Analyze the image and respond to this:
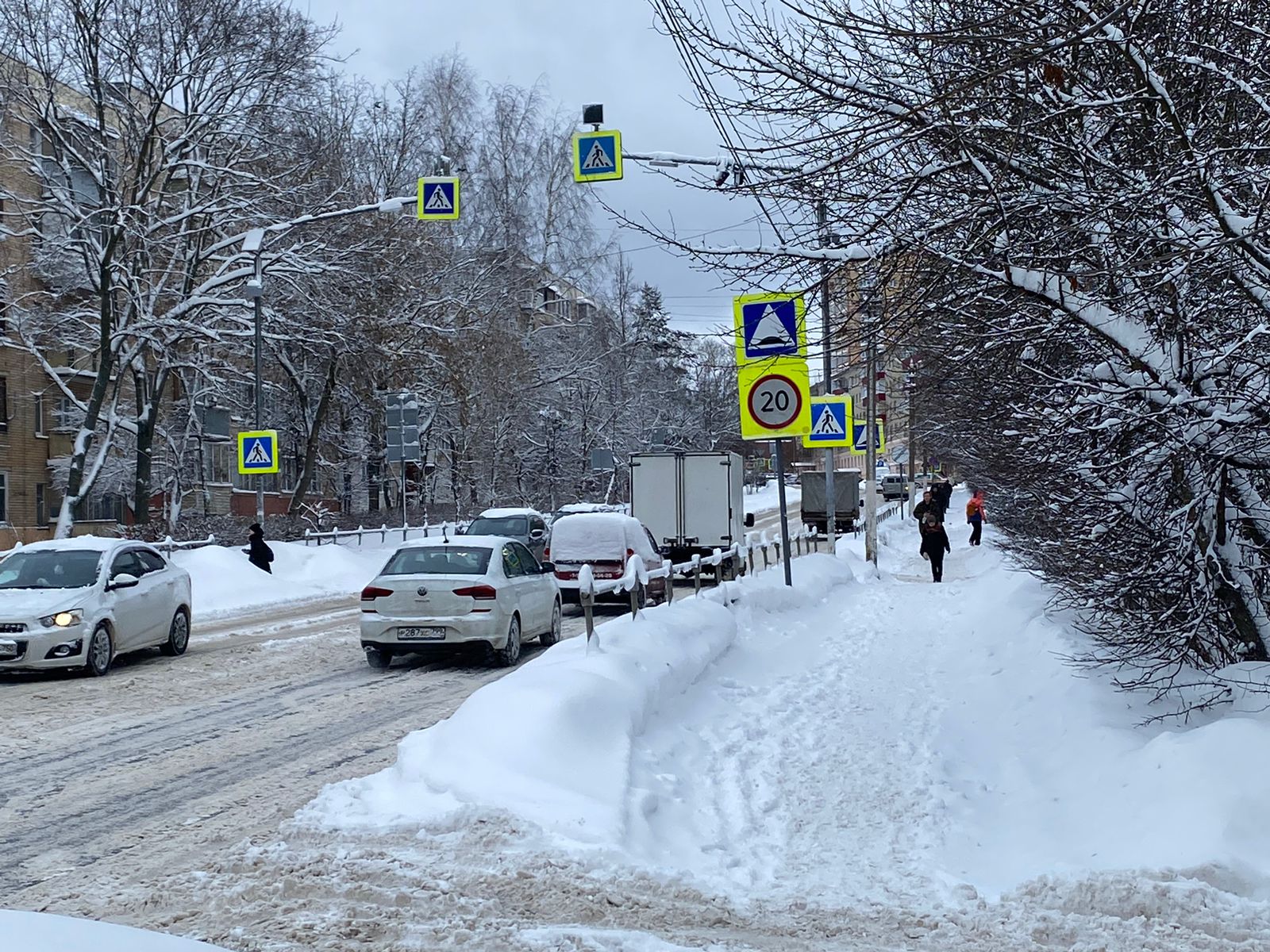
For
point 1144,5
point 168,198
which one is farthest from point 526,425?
point 1144,5

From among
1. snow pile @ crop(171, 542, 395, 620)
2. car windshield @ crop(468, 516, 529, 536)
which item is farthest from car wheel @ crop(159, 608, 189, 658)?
car windshield @ crop(468, 516, 529, 536)

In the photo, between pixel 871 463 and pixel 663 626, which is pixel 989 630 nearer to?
pixel 663 626

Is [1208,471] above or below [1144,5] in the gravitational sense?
below

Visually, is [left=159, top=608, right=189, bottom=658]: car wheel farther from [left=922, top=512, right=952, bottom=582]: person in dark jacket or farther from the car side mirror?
[left=922, top=512, right=952, bottom=582]: person in dark jacket

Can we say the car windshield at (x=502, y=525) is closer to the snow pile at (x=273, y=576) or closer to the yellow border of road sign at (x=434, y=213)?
the snow pile at (x=273, y=576)

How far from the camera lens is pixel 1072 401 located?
8.45 meters

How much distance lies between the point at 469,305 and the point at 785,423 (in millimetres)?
31633

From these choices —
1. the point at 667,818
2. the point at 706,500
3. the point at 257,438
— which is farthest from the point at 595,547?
the point at 667,818

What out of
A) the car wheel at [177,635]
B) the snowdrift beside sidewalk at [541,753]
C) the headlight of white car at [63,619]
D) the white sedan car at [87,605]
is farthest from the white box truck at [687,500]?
the snowdrift beside sidewalk at [541,753]

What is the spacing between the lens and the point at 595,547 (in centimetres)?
2345

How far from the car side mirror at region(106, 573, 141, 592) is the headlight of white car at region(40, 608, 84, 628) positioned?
2.58 ft

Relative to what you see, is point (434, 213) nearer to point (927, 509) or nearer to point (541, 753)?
point (927, 509)

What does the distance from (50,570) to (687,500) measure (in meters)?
17.3

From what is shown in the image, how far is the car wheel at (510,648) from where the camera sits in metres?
15.8
